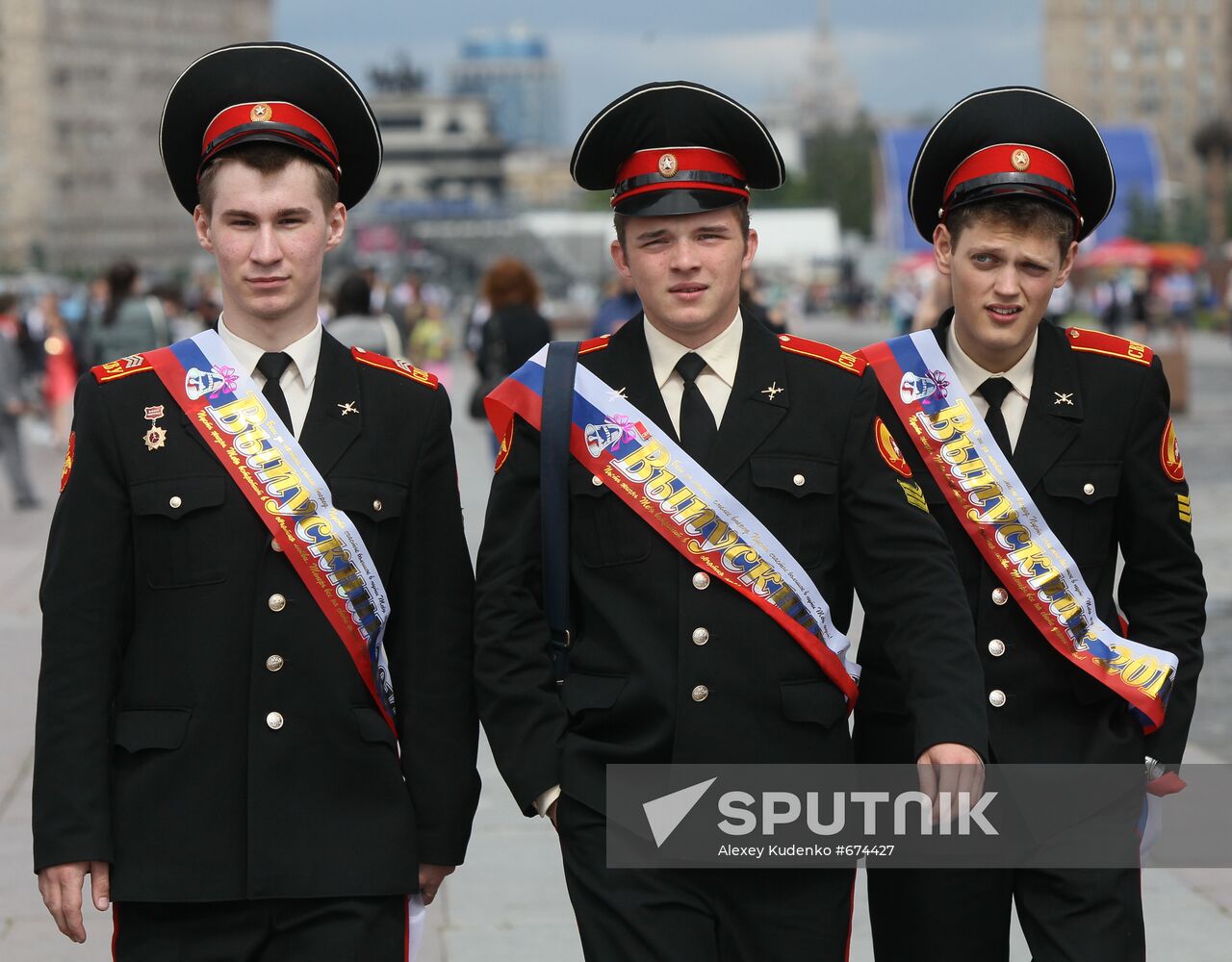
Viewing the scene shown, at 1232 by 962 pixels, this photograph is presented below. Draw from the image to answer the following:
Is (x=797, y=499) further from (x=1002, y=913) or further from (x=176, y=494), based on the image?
(x=176, y=494)

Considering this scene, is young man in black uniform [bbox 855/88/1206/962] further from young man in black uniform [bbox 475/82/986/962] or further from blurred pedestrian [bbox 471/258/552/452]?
blurred pedestrian [bbox 471/258/552/452]

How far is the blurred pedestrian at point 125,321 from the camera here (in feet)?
45.0

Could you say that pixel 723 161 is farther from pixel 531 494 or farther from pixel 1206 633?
pixel 1206 633

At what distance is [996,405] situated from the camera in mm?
3838

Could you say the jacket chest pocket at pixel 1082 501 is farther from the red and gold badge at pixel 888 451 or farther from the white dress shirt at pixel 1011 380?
the red and gold badge at pixel 888 451

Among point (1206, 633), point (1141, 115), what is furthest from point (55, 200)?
point (1206, 633)

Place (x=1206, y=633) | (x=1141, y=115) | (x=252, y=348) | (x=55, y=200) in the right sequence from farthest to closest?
(x=1141, y=115), (x=55, y=200), (x=1206, y=633), (x=252, y=348)

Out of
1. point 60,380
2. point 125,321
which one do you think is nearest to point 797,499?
point 125,321

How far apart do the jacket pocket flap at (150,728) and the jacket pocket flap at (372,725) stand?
0.87 ft

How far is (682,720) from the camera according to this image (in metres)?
3.45

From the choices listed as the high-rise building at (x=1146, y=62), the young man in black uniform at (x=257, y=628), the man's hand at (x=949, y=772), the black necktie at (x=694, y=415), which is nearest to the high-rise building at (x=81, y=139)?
the high-rise building at (x=1146, y=62)

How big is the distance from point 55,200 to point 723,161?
131 meters

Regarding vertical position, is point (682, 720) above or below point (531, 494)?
below

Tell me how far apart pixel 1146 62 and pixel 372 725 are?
154856 millimetres
